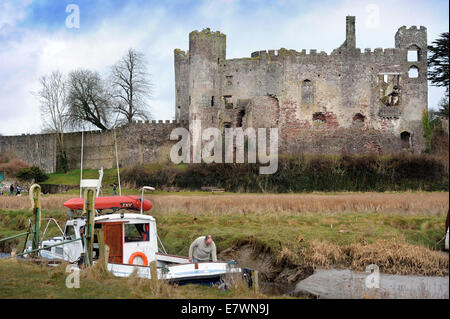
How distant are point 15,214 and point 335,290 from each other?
19.0 metres

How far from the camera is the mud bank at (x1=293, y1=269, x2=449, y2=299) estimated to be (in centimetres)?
1285

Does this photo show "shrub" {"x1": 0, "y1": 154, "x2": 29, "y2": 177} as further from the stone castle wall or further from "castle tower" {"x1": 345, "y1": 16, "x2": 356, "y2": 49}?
"castle tower" {"x1": 345, "y1": 16, "x2": 356, "y2": 49}

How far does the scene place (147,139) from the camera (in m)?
44.7

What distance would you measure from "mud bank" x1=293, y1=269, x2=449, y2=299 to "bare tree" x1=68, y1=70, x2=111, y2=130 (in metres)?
34.9

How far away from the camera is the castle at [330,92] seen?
139 ft

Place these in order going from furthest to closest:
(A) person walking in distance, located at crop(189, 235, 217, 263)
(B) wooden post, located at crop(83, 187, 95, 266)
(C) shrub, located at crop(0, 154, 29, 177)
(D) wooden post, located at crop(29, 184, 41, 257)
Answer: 1. (C) shrub, located at crop(0, 154, 29, 177)
2. (D) wooden post, located at crop(29, 184, 41, 257)
3. (A) person walking in distance, located at crop(189, 235, 217, 263)
4. (B) wooden post, located at crop(83, 187, 95, 266)

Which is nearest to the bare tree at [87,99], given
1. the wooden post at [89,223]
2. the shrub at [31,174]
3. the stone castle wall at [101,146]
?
the stone castle wall at [101,146]

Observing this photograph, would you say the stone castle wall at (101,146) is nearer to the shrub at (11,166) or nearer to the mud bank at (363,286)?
the shrub at (11,166)

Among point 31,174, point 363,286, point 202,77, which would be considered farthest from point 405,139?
point 363,286

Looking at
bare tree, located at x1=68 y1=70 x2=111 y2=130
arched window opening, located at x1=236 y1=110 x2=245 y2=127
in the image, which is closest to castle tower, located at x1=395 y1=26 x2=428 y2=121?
arched window opening, located at x1=236 y1=110 x2=245 y2=127

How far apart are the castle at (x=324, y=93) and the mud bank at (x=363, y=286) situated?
87.4 feet
